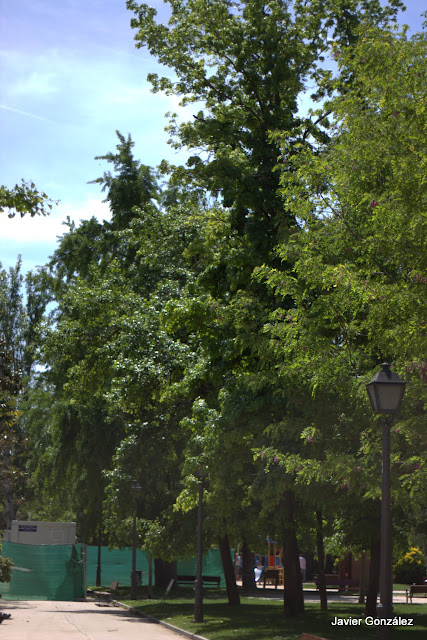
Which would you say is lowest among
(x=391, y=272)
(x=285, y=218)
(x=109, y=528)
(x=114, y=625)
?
(x=114, y=625)

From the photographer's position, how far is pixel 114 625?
2338 cm

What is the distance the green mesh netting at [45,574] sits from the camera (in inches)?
1388

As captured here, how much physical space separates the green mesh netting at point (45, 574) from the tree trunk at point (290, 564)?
14.1 m

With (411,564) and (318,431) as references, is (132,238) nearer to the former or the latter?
(318,431)

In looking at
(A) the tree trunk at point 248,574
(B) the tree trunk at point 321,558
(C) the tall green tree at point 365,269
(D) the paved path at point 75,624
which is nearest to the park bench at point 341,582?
(A) the tree trunk at point 248,574

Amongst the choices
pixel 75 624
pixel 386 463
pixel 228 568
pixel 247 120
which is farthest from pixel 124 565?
pixel 386 463

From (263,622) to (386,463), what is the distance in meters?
13.3

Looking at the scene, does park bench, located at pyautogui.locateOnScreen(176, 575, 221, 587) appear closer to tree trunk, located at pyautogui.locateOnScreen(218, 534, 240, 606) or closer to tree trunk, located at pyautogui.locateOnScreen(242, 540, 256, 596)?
tree trunk, located at pyautogui.locateOnScreen(242, 540, 256, 596)

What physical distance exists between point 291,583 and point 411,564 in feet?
84.9

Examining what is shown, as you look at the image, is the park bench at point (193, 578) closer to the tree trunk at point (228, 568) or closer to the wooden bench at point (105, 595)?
the wooden bench at point (105, 595)

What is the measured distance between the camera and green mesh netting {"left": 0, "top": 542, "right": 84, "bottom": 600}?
35250 millimetres

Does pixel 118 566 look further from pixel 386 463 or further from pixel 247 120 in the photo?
pixel 386 463

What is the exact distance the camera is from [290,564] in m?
22.8

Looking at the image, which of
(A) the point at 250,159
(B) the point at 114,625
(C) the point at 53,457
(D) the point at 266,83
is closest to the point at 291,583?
(B) the point at 114,625
